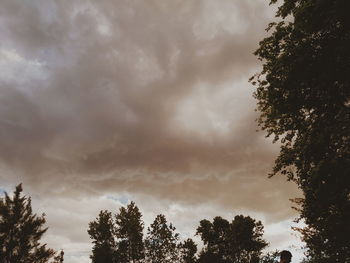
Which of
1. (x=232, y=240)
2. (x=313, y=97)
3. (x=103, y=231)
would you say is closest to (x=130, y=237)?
(x=103, y=231)

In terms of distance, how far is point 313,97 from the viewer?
15.4 m

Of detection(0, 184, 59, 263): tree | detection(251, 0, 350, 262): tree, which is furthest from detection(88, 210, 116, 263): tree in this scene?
detection(251, 0, 350, 262): tree

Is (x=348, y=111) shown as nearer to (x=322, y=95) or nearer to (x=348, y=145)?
(x=348, y=145)

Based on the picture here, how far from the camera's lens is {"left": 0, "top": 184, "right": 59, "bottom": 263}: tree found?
31828 millimetres

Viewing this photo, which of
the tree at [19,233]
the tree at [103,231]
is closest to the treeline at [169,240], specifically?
the tree at [103,231]

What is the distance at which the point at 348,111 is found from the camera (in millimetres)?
13055

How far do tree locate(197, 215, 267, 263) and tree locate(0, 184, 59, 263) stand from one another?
3924 cm

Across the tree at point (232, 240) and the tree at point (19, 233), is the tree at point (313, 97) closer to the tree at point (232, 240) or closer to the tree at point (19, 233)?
the tree at point (19, 233)

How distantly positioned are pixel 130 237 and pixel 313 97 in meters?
56.2

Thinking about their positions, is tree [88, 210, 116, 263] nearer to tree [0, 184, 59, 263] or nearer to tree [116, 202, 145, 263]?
tree [116, 202, 145, 263]

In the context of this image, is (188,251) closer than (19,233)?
No

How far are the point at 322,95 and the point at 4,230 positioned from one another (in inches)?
1171

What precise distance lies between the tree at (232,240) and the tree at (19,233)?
39.2 meters

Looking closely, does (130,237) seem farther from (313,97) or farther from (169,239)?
(313,97)
